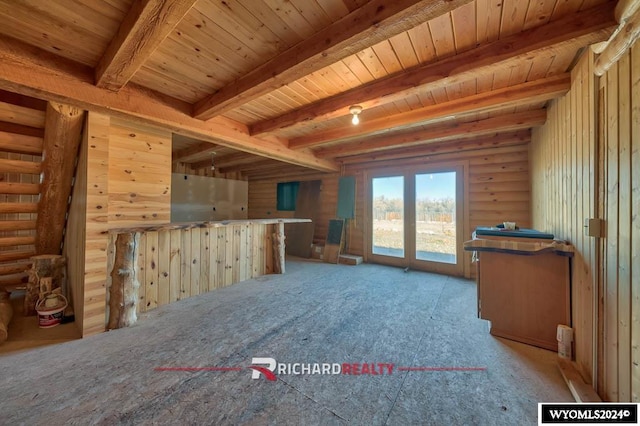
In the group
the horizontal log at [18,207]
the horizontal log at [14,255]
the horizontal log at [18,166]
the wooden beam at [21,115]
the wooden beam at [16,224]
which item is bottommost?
the horizontal log at [14,255]

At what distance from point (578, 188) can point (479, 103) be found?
1198mm

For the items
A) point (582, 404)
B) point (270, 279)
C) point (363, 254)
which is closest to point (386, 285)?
point (363, 254)

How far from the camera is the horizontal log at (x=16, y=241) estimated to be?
282 cm

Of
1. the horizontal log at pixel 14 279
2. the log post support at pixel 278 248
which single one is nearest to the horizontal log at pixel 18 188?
the horizontal log at pixel 14 279

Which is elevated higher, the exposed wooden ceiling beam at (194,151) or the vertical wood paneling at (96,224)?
the exposed wooden ceiling beam at (194,151)

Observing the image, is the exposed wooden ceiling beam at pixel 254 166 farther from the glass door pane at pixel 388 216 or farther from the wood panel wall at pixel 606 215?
the wood panel wall at pixel 606 215

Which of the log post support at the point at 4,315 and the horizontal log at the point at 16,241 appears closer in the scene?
the log post support at the point at 4,315

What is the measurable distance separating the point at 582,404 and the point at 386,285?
2365 millimetres

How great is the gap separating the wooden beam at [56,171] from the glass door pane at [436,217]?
496cm

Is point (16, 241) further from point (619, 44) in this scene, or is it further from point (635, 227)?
point (619, 44)

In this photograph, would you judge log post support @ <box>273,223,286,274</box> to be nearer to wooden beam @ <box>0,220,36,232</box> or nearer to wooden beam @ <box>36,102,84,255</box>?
wooden beam @ <box>36,102,84,255</box>

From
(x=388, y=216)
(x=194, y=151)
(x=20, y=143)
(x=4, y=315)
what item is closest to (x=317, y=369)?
(x=4, y=315)

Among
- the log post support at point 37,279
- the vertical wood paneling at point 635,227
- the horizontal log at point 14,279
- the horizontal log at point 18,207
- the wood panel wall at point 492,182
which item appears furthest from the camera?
the wood panel wall at point 492,182

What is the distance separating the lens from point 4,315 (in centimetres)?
235
